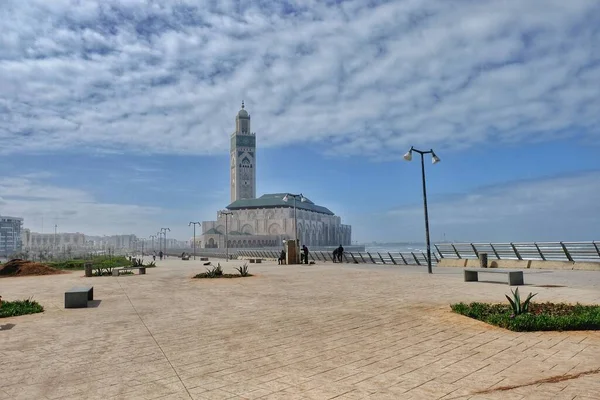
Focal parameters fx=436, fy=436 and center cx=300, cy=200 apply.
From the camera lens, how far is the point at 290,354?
625 centimetres

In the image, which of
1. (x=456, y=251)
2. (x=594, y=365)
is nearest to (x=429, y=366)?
(x=594, y=365)

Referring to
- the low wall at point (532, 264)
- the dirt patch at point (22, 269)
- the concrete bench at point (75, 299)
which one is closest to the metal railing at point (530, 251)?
the low wall at point (532, 264)

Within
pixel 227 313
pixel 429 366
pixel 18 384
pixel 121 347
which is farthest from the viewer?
pixel 227 313

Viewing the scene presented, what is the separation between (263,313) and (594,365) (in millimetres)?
6395

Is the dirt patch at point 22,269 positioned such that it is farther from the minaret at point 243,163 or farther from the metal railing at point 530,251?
the minaret at point 243,163

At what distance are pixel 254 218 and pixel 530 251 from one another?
4476 inches

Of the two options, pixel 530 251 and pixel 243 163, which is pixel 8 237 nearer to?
pixel 243 163

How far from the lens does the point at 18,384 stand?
202 inches

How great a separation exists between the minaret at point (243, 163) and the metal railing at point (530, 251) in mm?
139258

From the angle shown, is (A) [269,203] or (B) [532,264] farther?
(A) [269,203]

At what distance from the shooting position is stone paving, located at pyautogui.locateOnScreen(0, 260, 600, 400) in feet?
15.6

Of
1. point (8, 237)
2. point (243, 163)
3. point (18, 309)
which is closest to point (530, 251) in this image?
point (18, 309)

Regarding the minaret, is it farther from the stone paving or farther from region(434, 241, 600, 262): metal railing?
the stone paving

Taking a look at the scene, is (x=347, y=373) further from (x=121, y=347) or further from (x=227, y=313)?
(x=227, y=313)
